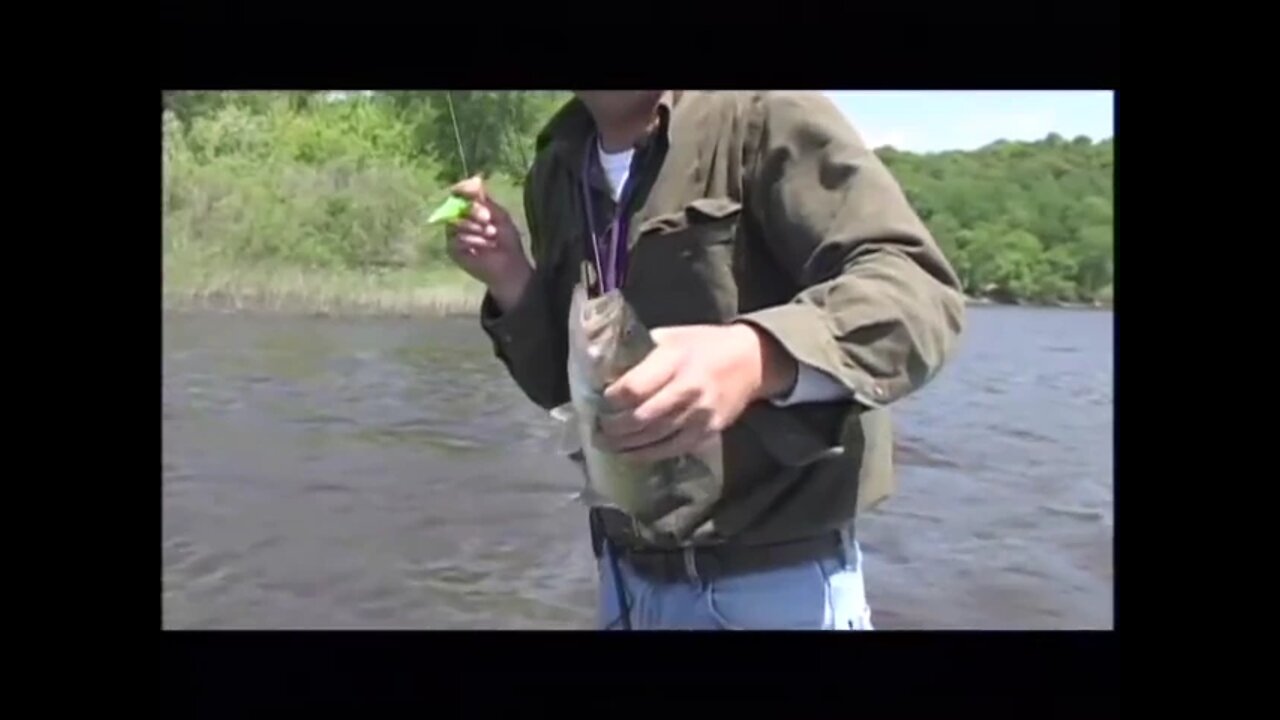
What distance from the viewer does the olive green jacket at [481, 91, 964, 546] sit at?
4148 millimetres

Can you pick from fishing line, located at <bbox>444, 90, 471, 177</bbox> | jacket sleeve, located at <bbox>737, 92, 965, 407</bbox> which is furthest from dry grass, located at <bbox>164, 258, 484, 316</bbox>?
jacket sleeve, located at <bbox>737, 92, 965, 407</bbox>

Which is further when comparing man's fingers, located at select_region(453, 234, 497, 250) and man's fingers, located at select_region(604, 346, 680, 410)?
man's fingers, located at select_region(453, 234, 497, 250)

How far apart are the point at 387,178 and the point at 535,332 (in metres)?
0.47

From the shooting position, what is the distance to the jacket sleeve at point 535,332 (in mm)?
4227

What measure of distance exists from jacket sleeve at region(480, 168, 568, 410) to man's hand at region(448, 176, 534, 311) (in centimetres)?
2

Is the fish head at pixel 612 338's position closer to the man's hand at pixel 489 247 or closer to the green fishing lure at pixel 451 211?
the man's hand at pixel 489 247

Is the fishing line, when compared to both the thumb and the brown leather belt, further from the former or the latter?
the brown leather belt

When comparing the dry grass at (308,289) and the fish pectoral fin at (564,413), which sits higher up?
the dry grass at (308,289)

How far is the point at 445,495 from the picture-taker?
432 centimetres

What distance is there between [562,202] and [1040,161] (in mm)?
1041

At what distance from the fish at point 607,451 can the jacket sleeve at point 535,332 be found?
3 cm

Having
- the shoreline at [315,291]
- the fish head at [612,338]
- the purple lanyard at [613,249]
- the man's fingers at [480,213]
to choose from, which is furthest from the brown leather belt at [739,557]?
the man's fingers at [480,213]

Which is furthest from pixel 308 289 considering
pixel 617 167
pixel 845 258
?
pixel 845 258
